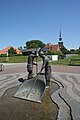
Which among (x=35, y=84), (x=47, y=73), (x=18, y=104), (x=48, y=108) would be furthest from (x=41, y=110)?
(x=47, y=73)

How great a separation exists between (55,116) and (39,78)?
8.60 ft

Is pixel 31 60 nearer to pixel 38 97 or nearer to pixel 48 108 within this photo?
pixel 38 97

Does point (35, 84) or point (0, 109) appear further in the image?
point (35, 84)

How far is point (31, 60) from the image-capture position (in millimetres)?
8312

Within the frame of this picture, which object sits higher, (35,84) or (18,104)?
(35,84)

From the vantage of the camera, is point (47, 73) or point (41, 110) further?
point (47, 73)

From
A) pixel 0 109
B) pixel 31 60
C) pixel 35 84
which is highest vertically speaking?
pixel 31 60

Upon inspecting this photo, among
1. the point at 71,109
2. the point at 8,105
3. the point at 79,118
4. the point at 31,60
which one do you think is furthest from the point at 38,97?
the point at 31,60

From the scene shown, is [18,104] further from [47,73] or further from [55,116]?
[47,73]

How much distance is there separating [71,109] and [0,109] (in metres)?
Answer: 2.06

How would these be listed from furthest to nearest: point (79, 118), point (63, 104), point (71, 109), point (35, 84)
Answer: point (35, 84) → point (63, 104) → point (71, 109) → point (79, 118)

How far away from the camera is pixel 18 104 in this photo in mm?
5625

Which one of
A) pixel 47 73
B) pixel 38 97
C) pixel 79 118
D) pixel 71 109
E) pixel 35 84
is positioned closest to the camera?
pixel 79 118

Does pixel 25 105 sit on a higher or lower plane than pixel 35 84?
lower
